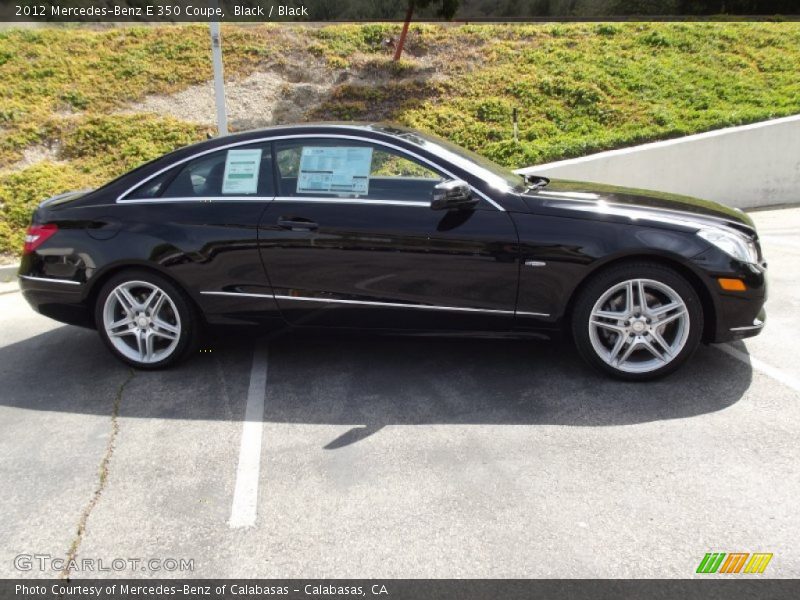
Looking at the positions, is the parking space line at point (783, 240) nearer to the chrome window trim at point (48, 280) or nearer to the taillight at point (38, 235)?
the chrome window trim at point (48, 280)

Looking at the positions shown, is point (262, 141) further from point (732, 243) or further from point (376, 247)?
point (732, 243)

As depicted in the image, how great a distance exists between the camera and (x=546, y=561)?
101 inches

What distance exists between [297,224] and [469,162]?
3.72ft

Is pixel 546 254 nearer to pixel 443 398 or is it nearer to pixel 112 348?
pixel 443 398

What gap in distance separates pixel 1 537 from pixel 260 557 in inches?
43.9

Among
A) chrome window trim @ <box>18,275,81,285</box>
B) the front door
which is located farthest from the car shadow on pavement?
chrome window trim @ <box>18,275,81,285</box>

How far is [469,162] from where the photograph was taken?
428 cm

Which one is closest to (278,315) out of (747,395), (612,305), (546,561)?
(612,305)

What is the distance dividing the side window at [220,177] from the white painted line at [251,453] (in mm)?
1155

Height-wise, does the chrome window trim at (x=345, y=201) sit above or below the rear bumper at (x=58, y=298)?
above

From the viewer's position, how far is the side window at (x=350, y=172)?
162 inches

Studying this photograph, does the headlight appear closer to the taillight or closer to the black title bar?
the taillight

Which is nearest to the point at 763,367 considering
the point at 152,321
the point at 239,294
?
the point at 239,294

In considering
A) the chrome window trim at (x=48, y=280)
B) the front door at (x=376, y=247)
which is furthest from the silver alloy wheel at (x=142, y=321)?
the front door at (x=376, y=247)
